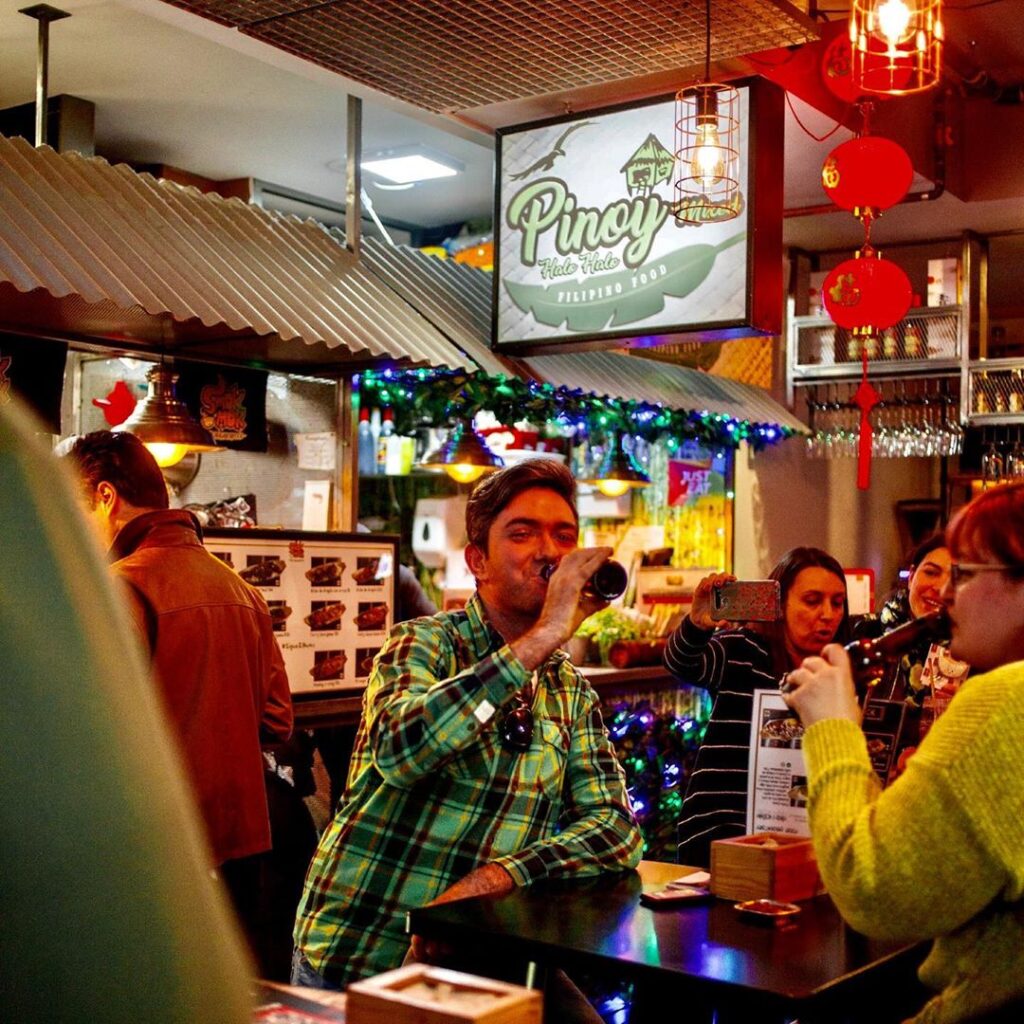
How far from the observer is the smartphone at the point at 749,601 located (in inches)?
124

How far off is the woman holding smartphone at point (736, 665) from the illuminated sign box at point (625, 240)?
5.97ft

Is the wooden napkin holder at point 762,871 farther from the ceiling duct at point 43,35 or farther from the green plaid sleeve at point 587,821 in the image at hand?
the ceiling duct at point 43,35

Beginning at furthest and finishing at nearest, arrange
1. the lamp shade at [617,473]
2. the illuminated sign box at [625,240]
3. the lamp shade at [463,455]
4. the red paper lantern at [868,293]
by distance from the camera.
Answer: the lamp shade at [617,473]
the lamp shade at [463,455]
the red paper lantern at [868,293]
the illuminated sign box at [625,240]

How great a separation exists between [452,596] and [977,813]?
6746 mm

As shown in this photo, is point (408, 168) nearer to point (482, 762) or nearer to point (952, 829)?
point (482, 762)

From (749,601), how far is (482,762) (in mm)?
760

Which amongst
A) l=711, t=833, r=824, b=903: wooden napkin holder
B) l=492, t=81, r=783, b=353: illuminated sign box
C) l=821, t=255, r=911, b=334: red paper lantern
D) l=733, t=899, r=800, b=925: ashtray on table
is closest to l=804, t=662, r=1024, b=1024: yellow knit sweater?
l=733, t=899, r=800, b=925: ashtray on table

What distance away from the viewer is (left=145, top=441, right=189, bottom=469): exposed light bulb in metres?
5.46

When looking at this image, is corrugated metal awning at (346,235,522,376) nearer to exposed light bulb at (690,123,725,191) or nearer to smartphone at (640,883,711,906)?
exposed light bulb at (690,123,725,191)

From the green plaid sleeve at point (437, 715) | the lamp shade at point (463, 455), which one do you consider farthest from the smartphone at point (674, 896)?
the lamp shade at point (463, 455)

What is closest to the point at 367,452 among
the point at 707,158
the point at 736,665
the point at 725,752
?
the point at 707,158

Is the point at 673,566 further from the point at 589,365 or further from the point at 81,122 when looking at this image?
the point at 81,122

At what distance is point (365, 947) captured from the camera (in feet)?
9.16

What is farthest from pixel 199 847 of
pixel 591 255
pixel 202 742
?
pixel 591 255
